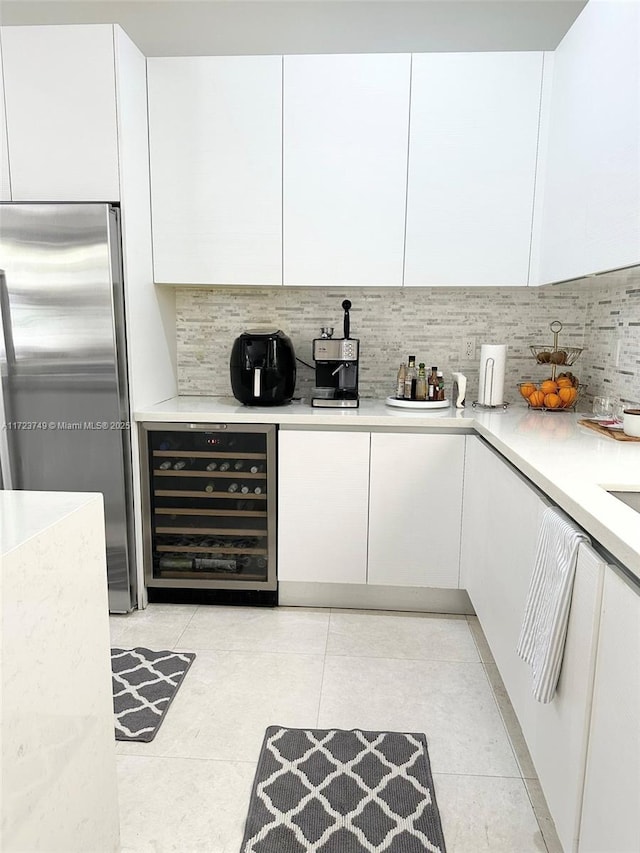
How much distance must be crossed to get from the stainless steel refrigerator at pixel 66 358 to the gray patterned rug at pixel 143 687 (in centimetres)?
46

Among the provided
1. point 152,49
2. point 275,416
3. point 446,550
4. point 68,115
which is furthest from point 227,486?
point 152,49

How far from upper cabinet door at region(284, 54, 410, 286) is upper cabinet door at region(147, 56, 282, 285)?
77 millimetres

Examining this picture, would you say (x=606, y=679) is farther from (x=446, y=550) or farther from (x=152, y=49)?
(x=152, y=49)

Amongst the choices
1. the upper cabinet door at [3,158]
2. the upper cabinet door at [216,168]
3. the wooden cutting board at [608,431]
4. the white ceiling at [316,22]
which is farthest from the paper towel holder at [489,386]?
the upper cabinet door at [3,158]

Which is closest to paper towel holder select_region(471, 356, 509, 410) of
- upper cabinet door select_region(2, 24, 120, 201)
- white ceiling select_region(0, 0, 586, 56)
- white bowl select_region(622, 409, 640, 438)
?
white bowl select_region(622, 409, 640, 438)

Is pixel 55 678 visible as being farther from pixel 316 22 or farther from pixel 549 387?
pixel 316 22

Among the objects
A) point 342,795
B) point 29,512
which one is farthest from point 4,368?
point 342,795

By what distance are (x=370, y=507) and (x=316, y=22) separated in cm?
228

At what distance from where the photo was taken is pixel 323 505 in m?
2.73

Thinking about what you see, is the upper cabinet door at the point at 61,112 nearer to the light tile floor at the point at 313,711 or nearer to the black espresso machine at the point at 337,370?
the black espresso machine at the point at 337,370

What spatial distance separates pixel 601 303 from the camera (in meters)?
2.85

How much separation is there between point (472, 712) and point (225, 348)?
205 centimetres

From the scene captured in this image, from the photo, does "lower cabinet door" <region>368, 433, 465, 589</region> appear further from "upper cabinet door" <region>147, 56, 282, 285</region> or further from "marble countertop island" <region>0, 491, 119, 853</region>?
"marble countertop island" <region>0, 491, 119, 853</region>

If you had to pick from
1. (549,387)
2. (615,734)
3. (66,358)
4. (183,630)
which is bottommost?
(183,630)
